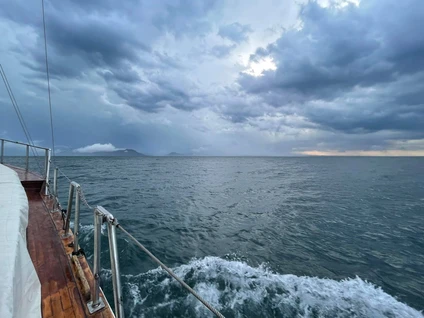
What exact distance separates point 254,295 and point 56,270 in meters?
4.54

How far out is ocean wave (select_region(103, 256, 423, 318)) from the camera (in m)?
4.79

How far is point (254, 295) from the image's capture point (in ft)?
17.4

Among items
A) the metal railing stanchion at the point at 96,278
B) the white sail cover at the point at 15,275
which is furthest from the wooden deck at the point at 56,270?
the white sail cover at the point at 15,275

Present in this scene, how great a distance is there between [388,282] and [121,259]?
8.75 meters

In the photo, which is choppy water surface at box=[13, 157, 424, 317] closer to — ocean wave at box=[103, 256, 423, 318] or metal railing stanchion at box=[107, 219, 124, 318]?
ocean wave at box=[103, 256, 423, 318]

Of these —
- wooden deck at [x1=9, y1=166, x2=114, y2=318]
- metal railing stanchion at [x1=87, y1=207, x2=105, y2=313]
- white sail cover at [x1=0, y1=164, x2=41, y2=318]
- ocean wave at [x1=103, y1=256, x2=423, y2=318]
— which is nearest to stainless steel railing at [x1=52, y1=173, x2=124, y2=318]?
metal railing stanchion at [x1=87, y1=207, x2=105, y2=313]

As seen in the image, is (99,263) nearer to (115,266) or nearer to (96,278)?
(96,278)

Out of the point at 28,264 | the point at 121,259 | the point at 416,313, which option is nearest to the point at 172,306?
the point at 121,259

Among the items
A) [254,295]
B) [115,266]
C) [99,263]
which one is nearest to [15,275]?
[99,263]

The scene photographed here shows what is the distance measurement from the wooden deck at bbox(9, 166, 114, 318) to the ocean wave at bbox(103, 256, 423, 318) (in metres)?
2.02

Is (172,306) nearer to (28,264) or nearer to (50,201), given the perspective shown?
(28,264)

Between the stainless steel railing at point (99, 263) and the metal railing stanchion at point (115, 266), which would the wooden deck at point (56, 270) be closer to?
the stainless steel railing at point (99, 263)

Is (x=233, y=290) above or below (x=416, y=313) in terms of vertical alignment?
above

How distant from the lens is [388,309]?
525 centimetres
